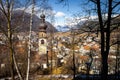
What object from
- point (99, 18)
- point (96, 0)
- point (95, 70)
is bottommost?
point (95, 70)

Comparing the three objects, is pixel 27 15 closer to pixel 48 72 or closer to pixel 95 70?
pixel 48 72

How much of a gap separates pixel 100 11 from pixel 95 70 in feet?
108

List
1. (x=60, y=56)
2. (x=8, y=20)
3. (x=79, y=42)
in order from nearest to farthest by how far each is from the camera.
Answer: (x=79, y=42) < (x=8, y=20) < (x=60, y=56)

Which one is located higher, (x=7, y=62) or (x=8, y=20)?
(x=8, y=20)

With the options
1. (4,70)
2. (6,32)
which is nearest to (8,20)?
(6,32)

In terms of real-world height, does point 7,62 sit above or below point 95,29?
below

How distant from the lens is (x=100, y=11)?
9.62 meters

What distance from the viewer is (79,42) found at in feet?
33.7

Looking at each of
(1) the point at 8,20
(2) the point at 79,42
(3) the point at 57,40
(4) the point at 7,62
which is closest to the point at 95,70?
(3) the point at 57,40

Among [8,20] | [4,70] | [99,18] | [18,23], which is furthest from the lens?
[4,70]

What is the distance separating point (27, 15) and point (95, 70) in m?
26.6

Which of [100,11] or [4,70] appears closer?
[100,11]

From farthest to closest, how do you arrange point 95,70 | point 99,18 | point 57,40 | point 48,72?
point 57,40, point 95,70, point 48,72, point 99,18

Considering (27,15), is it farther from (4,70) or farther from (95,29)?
(4,70)
